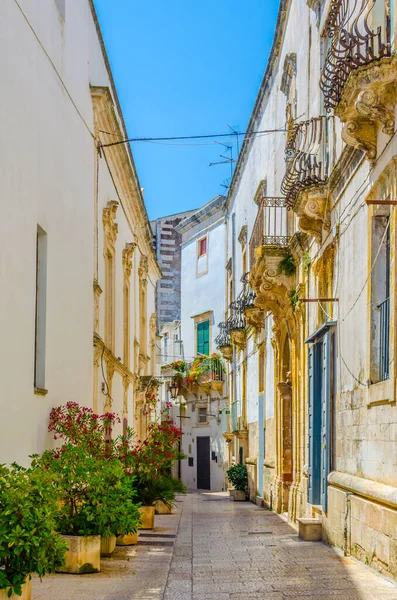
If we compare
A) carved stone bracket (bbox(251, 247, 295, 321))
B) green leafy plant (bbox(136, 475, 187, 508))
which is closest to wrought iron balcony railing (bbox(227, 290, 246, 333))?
carved stone bracket (bbox(251, 247, 295, 321))

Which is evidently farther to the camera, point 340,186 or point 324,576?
point 340,186

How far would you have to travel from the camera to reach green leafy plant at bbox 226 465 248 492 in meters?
24.4

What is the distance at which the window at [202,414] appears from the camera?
39028 mm

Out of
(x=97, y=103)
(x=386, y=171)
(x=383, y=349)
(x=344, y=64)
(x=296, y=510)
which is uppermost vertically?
(x=97, y=103)

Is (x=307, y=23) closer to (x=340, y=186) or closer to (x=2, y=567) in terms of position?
(x=340, y=186)

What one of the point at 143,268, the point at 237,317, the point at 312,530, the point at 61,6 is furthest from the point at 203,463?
the point at 61,6

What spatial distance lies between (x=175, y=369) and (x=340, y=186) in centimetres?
2880

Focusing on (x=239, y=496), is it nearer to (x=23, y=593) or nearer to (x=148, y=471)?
(x=148, y=471)

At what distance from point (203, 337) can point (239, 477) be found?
1448cm

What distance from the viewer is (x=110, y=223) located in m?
18.7

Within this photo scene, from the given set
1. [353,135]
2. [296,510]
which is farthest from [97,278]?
[353,135]

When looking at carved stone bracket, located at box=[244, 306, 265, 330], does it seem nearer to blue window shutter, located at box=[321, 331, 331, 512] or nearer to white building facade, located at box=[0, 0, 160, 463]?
white building facade, located at box=[0, 0, 160, 463]

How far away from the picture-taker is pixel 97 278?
16469mm

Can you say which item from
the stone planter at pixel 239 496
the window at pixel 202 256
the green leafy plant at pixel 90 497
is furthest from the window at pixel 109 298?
the window at pixel 202 256
